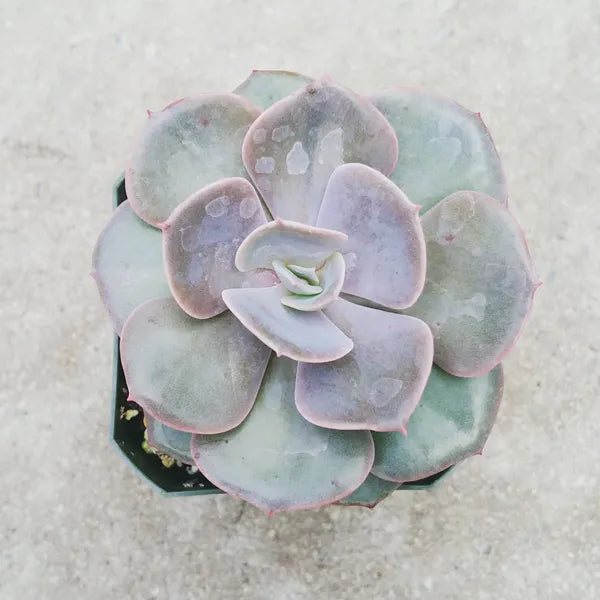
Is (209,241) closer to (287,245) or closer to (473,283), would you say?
(287,245)

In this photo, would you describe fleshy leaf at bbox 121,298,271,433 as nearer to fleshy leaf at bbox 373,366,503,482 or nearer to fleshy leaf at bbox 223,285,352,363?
fleshy leaf at bbox 223,285,352,363

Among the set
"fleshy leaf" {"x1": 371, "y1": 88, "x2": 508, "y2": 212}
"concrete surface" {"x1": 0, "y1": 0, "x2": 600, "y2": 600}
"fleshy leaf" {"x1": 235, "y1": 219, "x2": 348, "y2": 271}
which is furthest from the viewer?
"concrete surface" {"x1": 0, "y1": 0, "x2": 600, "y2": 600}

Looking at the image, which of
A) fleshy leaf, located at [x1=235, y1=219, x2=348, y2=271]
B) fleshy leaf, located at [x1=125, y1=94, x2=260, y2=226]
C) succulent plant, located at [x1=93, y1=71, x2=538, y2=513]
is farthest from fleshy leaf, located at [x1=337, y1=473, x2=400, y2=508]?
fleshy leaf, located at [x1=125, y1=94, x2=260, y2=226]

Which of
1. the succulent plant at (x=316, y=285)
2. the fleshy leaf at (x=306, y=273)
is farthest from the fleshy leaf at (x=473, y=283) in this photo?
the fleshy leaf at (x=306, y=273)

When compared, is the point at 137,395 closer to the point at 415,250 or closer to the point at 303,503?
the point at 303,503

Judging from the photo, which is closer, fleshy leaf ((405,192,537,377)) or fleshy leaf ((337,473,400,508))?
fleshy leaf ((405,192,537,377))

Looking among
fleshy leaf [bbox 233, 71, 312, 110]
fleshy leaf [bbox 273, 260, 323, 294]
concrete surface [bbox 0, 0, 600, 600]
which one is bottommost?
concrete surface [bbox 0, 0, 600, 600]

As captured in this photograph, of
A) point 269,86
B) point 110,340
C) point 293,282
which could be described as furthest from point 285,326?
point 110,340

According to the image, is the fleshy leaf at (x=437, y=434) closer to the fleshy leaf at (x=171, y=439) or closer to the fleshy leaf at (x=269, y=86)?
the fleshy leaf at (x=171, y=439)

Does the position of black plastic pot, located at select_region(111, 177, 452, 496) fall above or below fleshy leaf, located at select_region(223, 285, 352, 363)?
below
